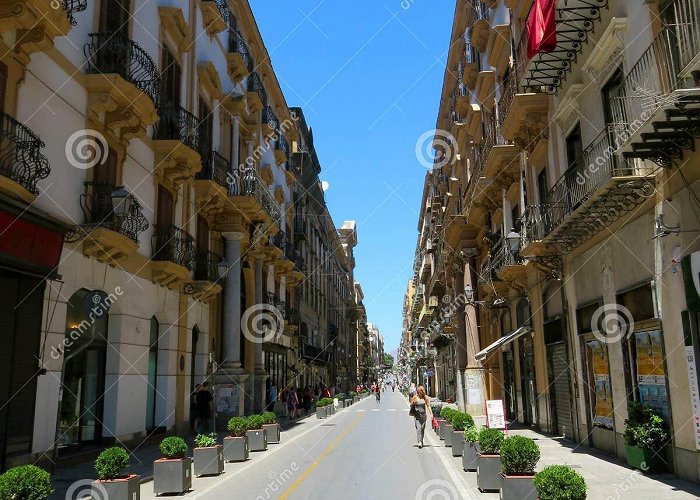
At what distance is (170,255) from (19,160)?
7.75 metres

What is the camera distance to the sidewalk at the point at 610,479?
9.31 metres

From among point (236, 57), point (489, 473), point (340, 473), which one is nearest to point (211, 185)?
point (236, 57)

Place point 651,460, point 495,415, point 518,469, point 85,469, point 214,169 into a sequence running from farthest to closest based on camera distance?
point 214,169
point 495,415
point 85,469
point 651,460
point 518,469

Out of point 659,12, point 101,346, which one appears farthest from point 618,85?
point 101,346

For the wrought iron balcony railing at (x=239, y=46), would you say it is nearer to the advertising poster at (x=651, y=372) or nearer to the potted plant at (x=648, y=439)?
the advertising poster at (x=651, y=372)

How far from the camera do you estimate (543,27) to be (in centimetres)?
1375

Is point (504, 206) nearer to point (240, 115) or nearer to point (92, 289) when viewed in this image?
point (240, 115)

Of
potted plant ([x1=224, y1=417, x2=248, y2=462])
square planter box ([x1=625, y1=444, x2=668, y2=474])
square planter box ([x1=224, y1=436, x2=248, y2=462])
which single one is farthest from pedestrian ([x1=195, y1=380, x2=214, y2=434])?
square planter box ([x1=625, y1=444, x2=668, y2=474])

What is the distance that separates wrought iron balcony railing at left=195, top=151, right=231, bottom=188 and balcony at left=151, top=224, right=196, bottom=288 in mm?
3430

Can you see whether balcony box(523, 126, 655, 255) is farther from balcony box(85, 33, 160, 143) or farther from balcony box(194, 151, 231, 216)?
balcony box(194, 151, 231, 216)

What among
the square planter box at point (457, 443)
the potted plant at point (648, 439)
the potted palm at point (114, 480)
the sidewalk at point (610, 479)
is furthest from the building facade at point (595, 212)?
the potted palm at point (114, 480)

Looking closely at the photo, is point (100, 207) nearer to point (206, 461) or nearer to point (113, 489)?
point (206, 461)

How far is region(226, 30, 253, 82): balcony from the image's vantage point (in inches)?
1038

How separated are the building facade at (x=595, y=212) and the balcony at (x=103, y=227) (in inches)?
417
